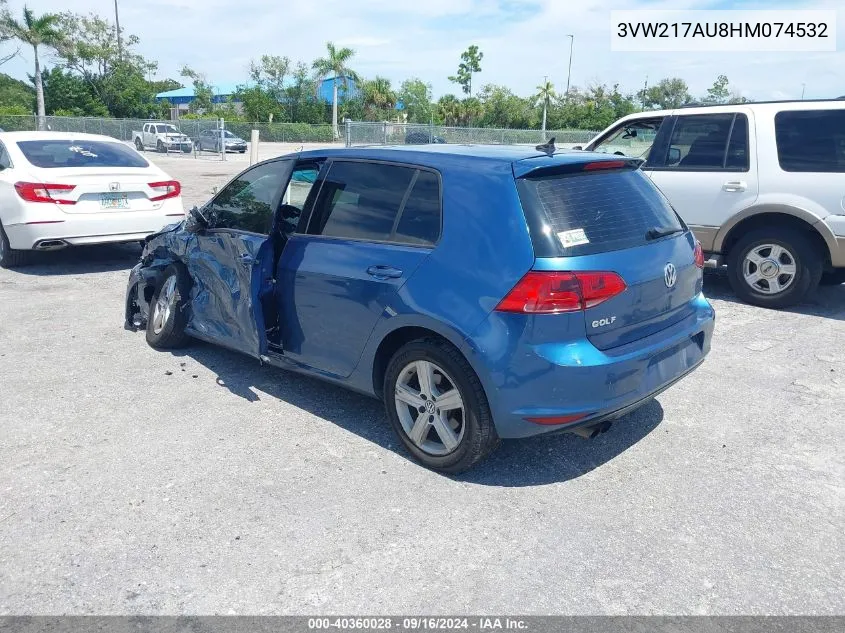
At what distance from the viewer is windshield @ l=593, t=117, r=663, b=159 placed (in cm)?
831

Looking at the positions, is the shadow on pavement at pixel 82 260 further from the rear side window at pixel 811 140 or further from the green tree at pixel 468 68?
the green tree at pixel 468 68

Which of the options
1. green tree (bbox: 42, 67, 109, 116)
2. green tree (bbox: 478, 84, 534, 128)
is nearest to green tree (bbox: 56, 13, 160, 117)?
green tree (bbox: 42, 67, 109, 116)

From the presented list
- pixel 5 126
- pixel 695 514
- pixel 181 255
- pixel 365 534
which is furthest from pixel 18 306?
pixel 5 126

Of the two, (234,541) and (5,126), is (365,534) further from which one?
(5,126)

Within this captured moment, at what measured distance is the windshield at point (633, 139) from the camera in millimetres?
8312

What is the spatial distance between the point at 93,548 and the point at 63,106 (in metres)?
63.5

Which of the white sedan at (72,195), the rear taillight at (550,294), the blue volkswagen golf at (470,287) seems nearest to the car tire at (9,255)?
the white sedan at (72,195)

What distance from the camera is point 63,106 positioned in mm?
57688

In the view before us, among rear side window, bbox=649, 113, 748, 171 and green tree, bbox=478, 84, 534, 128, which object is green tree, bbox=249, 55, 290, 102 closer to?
green tree, bbox=478, 84, 534, 128

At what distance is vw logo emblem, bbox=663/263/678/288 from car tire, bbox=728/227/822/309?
3949 mm

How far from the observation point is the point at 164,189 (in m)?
8.97

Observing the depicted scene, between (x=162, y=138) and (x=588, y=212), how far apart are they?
129 ft

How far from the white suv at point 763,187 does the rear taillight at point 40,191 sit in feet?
21.9

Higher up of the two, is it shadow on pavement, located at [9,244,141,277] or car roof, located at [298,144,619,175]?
car roof, located at [298,144,619,175]
